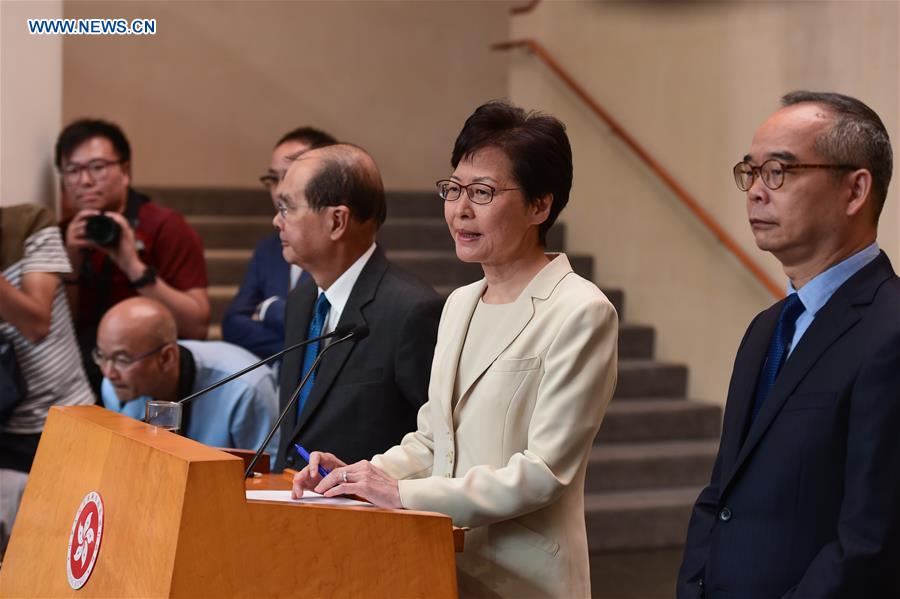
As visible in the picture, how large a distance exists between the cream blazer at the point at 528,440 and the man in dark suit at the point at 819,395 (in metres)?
0.24

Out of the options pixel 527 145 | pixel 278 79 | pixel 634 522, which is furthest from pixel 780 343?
pixel 278 79

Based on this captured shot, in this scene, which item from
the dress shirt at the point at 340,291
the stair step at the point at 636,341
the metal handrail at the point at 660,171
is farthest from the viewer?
the stair step at the point at 636,341

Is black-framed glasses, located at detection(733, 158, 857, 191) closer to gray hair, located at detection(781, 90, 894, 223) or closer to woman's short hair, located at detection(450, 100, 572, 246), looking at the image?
gray hair, located at detection(781, 90, 894, 223)

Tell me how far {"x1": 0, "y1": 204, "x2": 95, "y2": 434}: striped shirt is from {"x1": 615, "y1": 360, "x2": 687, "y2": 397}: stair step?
10.6 ft

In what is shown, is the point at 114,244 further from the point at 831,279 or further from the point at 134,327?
the point at 831,279

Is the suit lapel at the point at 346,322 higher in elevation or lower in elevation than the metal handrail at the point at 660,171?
lower

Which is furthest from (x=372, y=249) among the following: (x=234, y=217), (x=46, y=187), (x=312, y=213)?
(x=234, y=217)

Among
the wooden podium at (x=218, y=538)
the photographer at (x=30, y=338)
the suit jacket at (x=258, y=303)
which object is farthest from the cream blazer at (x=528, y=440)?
the suit jacket at (x=258, y=303)

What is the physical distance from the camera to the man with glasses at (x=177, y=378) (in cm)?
324

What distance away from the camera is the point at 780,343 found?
1996mm

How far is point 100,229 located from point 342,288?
57.9 inches

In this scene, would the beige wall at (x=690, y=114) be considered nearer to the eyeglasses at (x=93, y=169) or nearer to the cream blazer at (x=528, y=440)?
the eyeglasses at (x=93, y=169)

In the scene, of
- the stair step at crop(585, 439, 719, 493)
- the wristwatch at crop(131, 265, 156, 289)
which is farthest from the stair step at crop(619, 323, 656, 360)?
the wristwatch at crop(131, 265, 156, 289)

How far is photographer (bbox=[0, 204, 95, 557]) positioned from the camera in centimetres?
353
